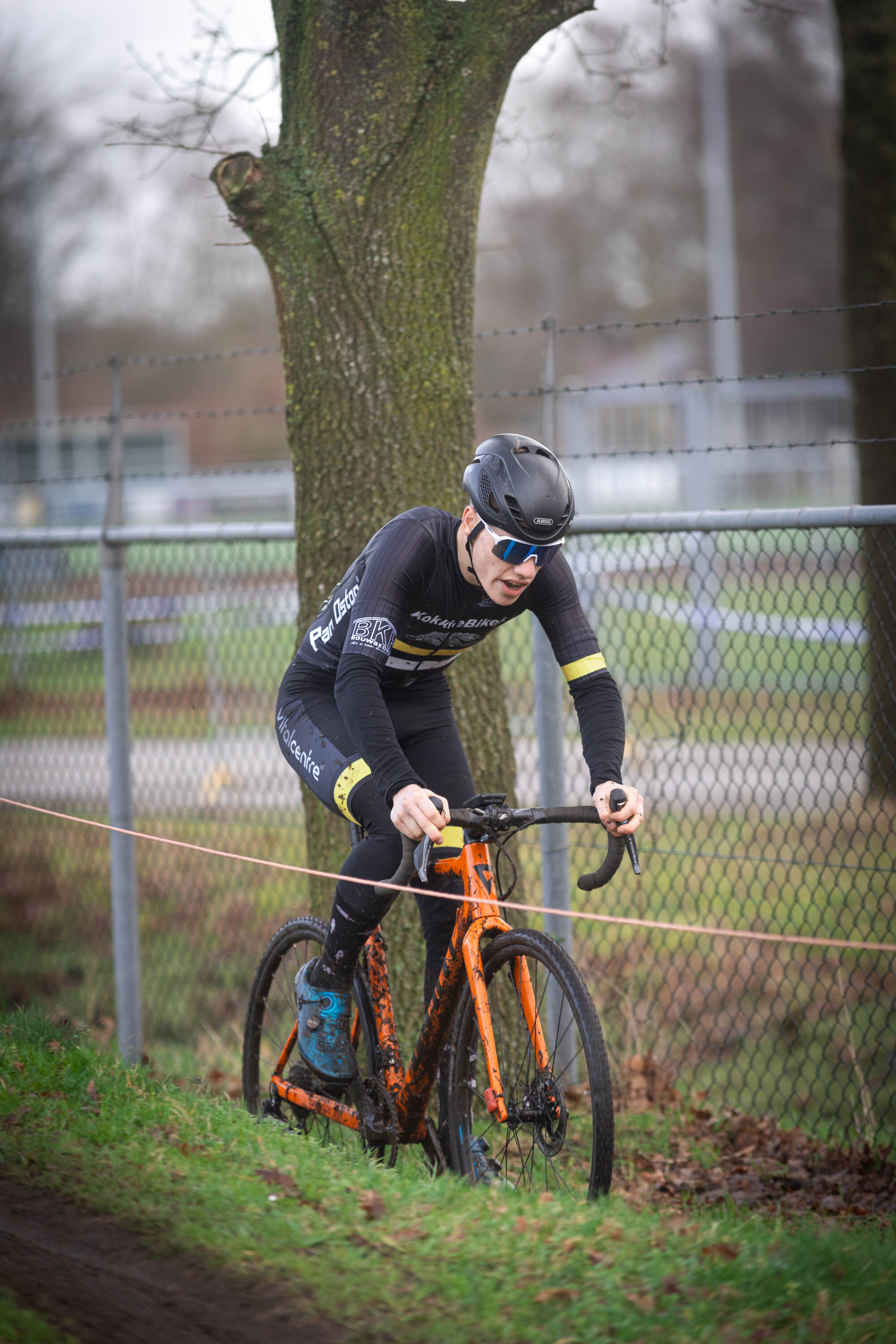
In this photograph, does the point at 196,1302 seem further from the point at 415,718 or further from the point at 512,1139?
the point at 415,718

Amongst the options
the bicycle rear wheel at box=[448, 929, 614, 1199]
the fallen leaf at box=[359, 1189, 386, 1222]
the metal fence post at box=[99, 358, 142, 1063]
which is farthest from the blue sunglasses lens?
the metal fence post at box=[99, 358, 142, 1063]

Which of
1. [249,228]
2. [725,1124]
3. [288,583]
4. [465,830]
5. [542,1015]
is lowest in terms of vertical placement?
[725,1124]

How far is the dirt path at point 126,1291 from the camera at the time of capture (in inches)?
111

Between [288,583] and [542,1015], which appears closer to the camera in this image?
[542,1015]

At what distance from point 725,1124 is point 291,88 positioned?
4.45m

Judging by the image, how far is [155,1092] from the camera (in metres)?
4.15

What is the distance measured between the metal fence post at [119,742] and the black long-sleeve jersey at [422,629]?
2239 millimetres

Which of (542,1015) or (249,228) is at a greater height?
(249,228)

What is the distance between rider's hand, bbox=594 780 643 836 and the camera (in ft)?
11.6

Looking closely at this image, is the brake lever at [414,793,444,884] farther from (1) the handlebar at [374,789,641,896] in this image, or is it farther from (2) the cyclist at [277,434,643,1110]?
(2) the cyclist at [277,434,643,1110]

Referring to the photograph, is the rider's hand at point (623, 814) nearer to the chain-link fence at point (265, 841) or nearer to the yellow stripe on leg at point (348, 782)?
the yellow stripe on leg at point (348, 782)

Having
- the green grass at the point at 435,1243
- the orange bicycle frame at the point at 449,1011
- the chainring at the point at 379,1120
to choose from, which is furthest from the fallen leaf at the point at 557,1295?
the chainring at the point at 379,1120

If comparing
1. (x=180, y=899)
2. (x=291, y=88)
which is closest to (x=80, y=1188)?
(x=291, y=88)

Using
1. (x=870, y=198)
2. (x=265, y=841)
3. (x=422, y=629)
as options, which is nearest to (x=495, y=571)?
(x=422, y=629)
